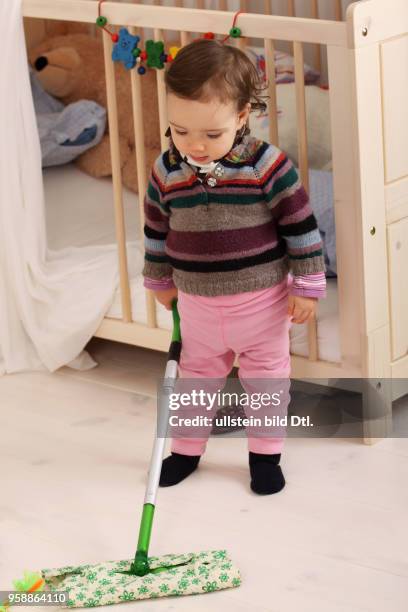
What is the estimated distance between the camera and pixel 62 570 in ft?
5.80

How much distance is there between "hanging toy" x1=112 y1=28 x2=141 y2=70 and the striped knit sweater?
0.33 meters

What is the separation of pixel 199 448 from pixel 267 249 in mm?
429

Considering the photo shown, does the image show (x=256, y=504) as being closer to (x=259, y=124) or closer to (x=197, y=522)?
(x=197, y=522)

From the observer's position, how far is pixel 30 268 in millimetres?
2543

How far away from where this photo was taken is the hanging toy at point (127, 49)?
218cm

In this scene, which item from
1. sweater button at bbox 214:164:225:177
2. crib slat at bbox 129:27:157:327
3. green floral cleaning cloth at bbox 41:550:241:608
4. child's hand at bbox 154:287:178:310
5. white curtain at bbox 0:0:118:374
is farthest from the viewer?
white curtain at bbox 0:0:118:374

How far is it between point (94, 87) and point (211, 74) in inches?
51.3

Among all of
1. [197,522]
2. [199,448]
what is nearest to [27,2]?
[199,448]

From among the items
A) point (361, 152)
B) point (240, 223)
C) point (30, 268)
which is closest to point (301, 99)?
point (361, 152)

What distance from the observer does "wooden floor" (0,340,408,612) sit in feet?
5.62

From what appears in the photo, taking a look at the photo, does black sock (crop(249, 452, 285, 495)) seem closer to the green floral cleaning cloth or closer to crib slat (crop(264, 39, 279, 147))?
the green floral cleaning cloth

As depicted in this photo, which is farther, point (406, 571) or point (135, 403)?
point (135, 403)

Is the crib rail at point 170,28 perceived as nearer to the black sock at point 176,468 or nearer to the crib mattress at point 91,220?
the crib mattress at point 91,220

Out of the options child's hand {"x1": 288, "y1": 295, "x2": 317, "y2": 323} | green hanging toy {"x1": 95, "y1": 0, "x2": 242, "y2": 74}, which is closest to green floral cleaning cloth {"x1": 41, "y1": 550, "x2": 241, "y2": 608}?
child's hand {"x1": 288, "y1": 295, "x2": 317, "y2": 323}
